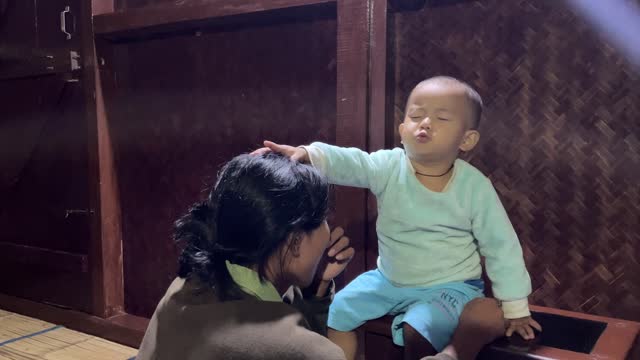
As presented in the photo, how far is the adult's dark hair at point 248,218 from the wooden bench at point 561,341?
0.49 m

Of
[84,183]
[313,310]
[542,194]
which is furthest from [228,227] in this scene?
[84,183]

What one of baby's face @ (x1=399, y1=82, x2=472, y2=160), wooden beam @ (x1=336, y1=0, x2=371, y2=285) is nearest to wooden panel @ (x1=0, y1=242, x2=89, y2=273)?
wooden beam @ (x1=336, y1=0, x2=371, y2=285)

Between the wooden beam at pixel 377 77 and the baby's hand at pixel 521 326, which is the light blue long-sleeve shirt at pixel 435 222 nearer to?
the baby's hand at pixel 521 326

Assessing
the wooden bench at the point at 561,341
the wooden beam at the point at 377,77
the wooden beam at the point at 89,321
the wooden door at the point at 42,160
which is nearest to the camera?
the wooden bench at the point at 561,341

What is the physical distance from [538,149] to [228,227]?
1.06 meters

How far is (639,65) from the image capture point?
1.57m

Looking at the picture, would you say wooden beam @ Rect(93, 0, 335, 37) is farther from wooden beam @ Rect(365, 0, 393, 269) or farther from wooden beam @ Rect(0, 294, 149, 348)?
wooden beam @ Rect(0, 294, 149, 348)

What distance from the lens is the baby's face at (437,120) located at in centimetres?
140

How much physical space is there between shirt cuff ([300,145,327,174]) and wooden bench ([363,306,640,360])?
447 mm

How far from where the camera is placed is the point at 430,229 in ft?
4.81

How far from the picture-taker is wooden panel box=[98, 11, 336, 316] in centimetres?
212

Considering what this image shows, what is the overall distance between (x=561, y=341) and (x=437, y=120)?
0.66 meters

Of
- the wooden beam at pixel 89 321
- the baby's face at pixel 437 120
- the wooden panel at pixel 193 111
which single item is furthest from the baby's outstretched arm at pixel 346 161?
the wooden beam at pixel 89 321

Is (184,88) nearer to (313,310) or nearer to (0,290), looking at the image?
(313,310)
